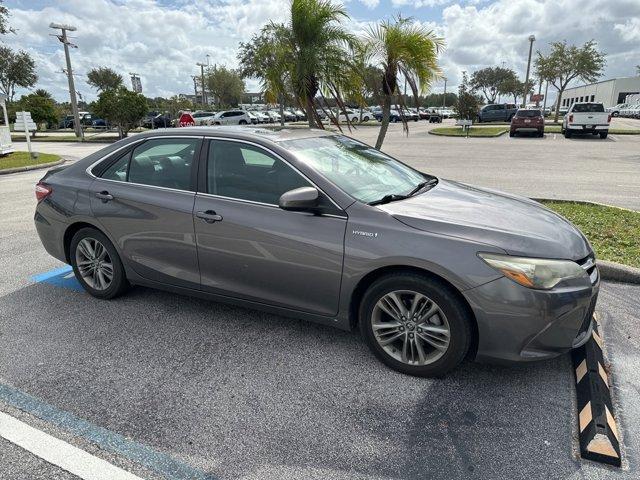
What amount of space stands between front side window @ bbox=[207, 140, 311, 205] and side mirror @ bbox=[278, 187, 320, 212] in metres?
0.19

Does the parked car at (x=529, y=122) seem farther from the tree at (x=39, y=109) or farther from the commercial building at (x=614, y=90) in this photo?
the commercial building at (x=614, y=90)

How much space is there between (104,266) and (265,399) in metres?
2.24

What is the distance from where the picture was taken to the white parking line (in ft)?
7.47

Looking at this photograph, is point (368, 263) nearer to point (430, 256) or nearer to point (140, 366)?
point (430, 256)

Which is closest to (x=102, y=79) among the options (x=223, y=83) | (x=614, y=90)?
(x=223, y=83)

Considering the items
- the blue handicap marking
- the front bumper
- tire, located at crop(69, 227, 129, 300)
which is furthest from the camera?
the blue handicap marking

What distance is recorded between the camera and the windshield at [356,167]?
336 cm

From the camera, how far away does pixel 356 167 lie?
3.69m

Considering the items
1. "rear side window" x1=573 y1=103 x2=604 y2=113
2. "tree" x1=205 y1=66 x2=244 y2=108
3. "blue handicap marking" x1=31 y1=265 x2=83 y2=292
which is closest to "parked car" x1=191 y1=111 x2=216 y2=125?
"tree" x1=205 y1=66 x2=244 y2=108

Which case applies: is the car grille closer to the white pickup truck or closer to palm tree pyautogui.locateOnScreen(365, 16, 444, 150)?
palm tree pyautogui.locateOnScreen(365, 16, 444, 150)

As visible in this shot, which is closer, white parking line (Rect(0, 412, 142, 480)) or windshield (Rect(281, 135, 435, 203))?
white parking line (Rect(0, 412, 142, 480))

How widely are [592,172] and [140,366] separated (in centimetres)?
1203

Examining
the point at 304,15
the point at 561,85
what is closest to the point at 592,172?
the point at 304,15

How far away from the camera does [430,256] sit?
2781mm
